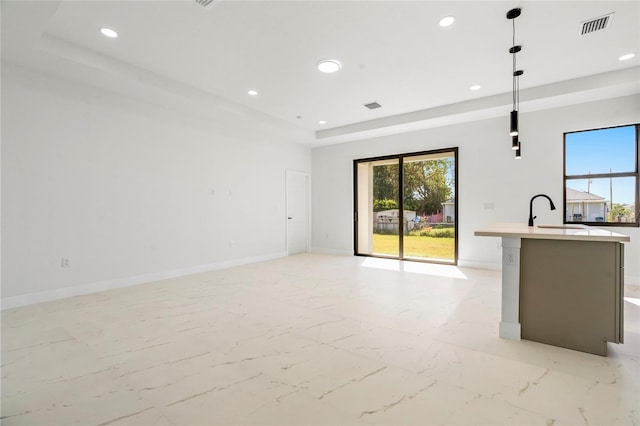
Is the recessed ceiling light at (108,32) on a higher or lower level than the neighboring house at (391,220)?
higher

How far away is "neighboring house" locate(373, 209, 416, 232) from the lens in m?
6.56

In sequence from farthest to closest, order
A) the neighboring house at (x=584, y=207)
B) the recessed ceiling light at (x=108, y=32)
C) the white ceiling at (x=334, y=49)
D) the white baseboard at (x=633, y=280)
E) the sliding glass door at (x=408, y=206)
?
the sliding glass door at (x=408, y=206), the neighboring house at (x=584, y=207), the white baseboard at (x=633, y=280), the recessed ceiling light at (x=108, y=32), the white ceiling at (x=334, y=49)

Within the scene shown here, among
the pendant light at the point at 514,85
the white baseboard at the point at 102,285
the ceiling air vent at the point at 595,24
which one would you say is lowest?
the white baseboard at the point at 102,285

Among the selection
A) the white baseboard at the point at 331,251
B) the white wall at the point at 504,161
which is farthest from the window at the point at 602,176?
the white baseboard at the point at 331,251

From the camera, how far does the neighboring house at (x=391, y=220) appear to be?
21.5 feet

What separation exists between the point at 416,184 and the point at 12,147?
20.9ft

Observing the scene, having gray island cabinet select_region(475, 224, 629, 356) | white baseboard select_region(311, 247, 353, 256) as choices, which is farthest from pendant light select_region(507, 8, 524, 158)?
white baseboard select_region(311, 247, 353, 256)

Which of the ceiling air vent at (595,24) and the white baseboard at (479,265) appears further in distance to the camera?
the white baseboard at (479,265)

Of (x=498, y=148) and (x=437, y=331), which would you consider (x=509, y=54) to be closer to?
(x=498, y=148)

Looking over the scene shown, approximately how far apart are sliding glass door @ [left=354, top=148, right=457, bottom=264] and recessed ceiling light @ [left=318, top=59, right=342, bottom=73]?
3.16 metres

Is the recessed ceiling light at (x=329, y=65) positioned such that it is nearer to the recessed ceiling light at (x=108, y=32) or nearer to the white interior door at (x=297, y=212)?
the recessed ceiling light at (x=108, y=32)

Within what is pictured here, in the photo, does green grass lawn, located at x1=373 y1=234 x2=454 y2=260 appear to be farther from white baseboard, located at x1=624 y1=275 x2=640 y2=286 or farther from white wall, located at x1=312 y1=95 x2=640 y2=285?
white baseboard, located at x1=624 y1=275 x2=640 y2=286

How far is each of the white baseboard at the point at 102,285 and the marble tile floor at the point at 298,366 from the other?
0.58 feet

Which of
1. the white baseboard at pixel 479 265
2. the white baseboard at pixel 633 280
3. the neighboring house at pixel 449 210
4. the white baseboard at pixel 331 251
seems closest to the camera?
the white baseboard at pixel 633 280
